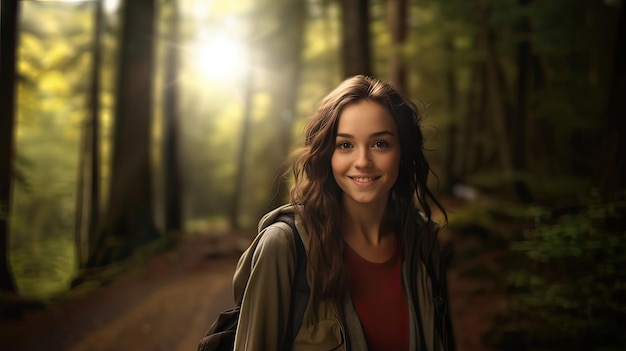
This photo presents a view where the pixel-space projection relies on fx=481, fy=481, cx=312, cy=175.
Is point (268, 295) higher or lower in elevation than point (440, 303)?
higher

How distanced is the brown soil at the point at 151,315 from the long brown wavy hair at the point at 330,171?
453 cm

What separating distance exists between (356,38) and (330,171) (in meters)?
4.69

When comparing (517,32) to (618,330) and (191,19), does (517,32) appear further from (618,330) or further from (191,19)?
(191,19)

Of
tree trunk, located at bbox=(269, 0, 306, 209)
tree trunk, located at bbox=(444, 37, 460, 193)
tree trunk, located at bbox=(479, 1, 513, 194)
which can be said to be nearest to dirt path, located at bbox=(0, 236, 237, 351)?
tree trunk, located at bbox=(479, 1, 513, 194)

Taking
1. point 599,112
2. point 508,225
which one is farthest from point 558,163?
point 599,112

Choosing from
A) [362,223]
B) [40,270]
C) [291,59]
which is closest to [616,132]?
[362,223]

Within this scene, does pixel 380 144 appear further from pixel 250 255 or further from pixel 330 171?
pixel 250 255

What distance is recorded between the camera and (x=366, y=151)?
6.38 ft

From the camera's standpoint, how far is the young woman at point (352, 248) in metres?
1.84

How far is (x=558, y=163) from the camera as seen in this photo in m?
9.28

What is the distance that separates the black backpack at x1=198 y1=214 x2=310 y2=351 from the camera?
1890 millimetres

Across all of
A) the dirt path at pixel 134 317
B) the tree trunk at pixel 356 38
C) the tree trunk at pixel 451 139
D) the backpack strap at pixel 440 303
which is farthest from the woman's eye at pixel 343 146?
the tree trunk at pixel 451 139

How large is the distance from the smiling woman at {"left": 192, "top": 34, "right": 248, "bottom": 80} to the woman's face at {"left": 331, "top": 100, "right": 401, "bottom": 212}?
14239mm

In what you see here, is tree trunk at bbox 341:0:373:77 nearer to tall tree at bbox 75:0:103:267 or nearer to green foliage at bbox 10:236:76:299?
green foliage at bbox 10:236:76:299
